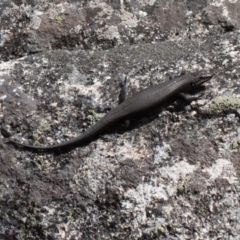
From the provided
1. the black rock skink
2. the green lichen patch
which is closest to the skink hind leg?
the black rock skink

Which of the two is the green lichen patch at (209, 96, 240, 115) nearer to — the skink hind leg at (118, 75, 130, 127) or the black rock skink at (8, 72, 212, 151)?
the black rock skink at (8, 72, 212, 151)

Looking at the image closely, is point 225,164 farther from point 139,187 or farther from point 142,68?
point 142,68

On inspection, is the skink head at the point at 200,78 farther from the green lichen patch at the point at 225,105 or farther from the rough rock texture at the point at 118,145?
the green lichen patch at the point at 225,105

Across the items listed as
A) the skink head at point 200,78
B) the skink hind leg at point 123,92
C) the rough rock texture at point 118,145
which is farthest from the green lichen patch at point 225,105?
the skink hind leg at point 123,92

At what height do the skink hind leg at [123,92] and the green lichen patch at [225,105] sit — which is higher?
the skink hind leg at [123,92]

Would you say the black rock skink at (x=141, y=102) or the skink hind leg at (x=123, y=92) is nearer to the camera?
the black rock skink at (x=141, y=102)
